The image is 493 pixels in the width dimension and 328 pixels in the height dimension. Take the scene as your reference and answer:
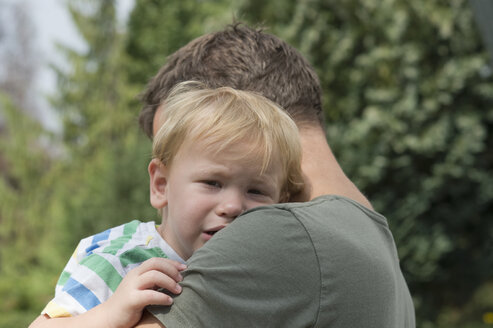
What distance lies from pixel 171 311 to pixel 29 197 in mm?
11345

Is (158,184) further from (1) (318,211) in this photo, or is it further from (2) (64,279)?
(1) (318,211)

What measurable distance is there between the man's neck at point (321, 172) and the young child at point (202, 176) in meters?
0.07

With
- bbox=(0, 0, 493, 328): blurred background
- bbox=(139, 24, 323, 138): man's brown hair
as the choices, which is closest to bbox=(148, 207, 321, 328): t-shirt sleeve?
bbox=(139, 24, 323, 138): man's brown hair

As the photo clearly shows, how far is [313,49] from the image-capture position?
737cm

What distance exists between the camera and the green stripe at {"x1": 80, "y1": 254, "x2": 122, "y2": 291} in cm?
145

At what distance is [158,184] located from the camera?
1794 millimetres

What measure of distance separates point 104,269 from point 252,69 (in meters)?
0.77

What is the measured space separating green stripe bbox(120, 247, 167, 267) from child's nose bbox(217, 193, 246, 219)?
0.73ft

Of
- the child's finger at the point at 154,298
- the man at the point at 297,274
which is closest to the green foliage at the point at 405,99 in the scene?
the man at the point at 297,274

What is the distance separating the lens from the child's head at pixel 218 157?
1.57 meters

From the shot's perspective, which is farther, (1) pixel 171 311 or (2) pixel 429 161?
(2) pixel 429 161

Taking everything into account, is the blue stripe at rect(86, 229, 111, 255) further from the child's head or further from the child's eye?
the child's eye

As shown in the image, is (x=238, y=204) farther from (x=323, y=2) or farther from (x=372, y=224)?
(x=323, y=2)

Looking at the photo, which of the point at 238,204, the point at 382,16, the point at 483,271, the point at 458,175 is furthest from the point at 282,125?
the point at 483,271
